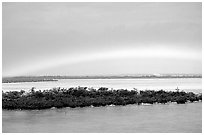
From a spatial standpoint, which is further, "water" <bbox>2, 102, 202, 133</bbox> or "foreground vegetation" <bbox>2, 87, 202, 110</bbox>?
"foreground vegetation" <bbox>2, 87, 202, 110</bbox>

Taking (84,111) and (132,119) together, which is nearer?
(132,119)

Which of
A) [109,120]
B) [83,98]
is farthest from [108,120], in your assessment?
[83,98]

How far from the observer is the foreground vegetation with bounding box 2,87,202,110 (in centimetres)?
890

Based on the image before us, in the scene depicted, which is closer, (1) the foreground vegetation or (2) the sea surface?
(2) the sea surface

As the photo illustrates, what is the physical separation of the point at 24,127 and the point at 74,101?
2764mm

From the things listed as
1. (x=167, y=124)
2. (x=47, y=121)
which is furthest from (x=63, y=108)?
(x=167, y=124)

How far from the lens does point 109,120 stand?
281 inches

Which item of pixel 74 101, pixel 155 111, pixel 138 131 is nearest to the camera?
pixel 138 131

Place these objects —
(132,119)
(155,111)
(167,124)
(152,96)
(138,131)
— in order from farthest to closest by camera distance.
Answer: (152,96)
(155,111)
(132,119)
(167,124)
(138,131)

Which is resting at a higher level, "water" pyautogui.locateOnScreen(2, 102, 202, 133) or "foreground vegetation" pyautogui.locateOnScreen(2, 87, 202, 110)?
"foreground vegetation" pyautogui.locateOnScreen(2, 87, 202, 110)

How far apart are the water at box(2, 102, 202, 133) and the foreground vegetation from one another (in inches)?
16.2

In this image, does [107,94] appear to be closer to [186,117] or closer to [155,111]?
[155,111]

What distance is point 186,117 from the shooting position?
746 centimetres

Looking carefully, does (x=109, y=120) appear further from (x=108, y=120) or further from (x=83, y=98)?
(x=83, y=98)
